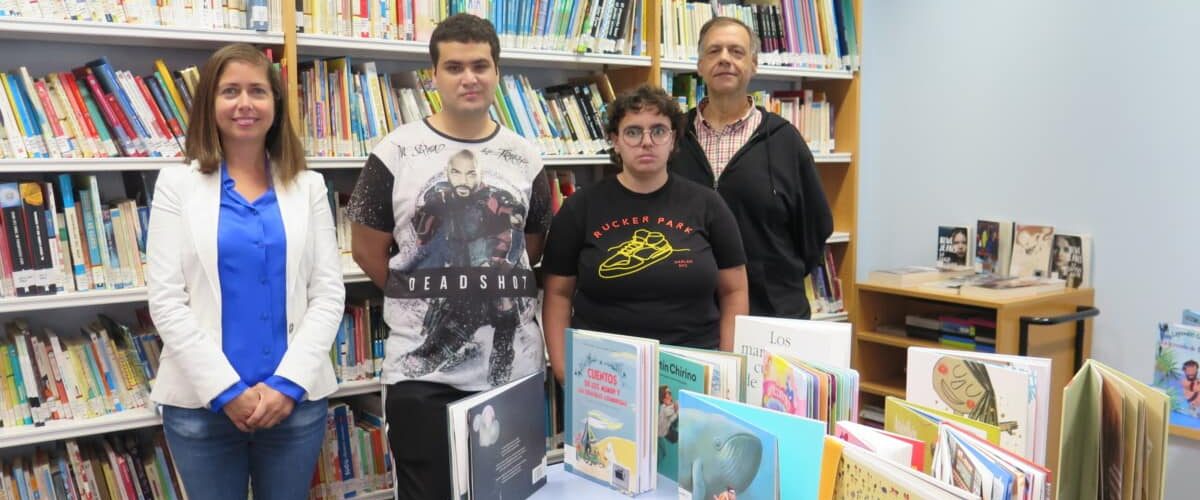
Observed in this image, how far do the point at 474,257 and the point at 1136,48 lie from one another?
2.55 m

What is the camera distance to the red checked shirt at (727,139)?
105 inches

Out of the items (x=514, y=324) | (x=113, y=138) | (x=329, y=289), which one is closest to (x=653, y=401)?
(x=514, y=324)

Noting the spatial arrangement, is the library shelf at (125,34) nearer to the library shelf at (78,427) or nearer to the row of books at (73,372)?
the row of books at (73,372)

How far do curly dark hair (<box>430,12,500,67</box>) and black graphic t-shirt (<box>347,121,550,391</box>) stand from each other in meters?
0.19

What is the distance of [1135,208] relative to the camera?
3203 mm

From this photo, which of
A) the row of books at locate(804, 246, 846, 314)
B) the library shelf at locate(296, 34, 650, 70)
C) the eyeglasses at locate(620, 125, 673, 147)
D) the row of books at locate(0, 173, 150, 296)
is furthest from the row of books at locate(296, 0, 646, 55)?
the row of books at locate(804, 246, 846, 314)

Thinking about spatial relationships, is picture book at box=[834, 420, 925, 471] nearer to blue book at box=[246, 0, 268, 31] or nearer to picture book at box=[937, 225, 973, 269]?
blue book at box=[246, 0, 268, 31]

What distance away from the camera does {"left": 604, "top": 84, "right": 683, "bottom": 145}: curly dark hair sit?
2133 mm

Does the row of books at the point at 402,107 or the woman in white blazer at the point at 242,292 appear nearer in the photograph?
the woman in white blazer at the point at 242,292

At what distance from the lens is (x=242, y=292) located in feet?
6.48

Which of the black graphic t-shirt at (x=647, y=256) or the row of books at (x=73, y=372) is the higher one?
the black graphic t-shirt at (x=647, y=256)

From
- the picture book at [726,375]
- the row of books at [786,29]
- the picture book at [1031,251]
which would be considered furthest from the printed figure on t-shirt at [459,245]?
the picture book at [1031,251]

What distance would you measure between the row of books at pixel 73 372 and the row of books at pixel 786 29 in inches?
78.6

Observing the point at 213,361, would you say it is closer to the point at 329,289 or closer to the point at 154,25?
the point at 329,289
